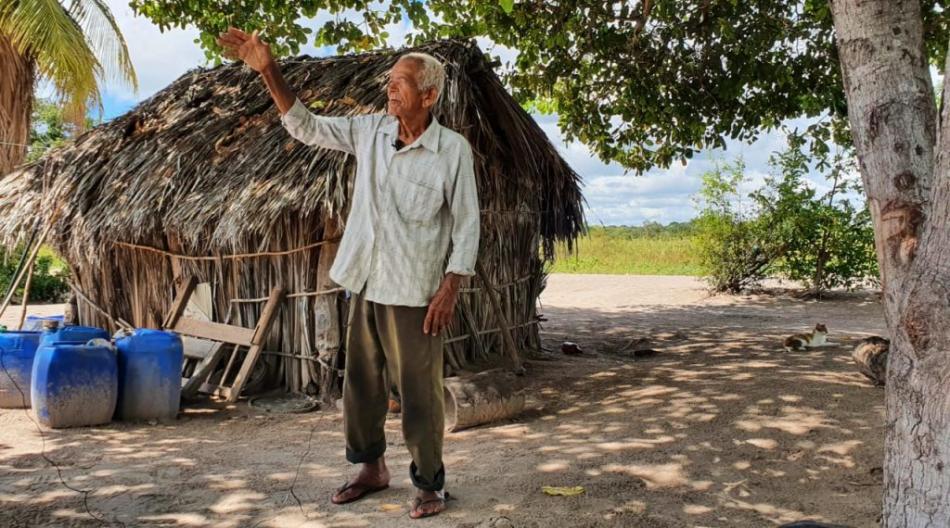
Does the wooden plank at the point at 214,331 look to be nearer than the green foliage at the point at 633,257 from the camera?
Yes

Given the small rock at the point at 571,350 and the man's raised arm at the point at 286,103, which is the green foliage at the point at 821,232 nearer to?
the small rock at the point at 571,350

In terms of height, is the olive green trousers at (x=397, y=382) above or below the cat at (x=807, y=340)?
above

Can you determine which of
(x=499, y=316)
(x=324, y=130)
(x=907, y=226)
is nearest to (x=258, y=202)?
(x=499, y=316)

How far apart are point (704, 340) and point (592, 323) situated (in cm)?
227

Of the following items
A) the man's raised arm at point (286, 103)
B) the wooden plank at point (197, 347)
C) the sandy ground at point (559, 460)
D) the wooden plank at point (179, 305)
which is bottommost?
the sandy ground at point (559, 460)

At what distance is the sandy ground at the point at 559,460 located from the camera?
10.9 ft

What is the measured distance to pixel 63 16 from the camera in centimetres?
1167

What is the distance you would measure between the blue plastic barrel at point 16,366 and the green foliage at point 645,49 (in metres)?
3.65

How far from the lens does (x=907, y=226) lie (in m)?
2.39

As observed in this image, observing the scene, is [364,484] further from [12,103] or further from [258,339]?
[12,103]

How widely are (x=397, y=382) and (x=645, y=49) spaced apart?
5852 mm

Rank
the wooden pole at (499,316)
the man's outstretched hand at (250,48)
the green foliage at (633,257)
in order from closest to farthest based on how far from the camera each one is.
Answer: the man's outstretched hand at (250,48)
the wooden pole at (499,316)
the green foliage at (633,257)

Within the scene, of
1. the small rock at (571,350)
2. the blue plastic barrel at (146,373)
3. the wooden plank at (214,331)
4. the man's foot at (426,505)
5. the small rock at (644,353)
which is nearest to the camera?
the man's foot at (426,505)

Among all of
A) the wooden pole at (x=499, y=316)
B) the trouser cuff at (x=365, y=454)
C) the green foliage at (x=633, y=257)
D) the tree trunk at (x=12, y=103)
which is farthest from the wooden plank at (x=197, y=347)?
the green foliage at (x=633, y=257)
